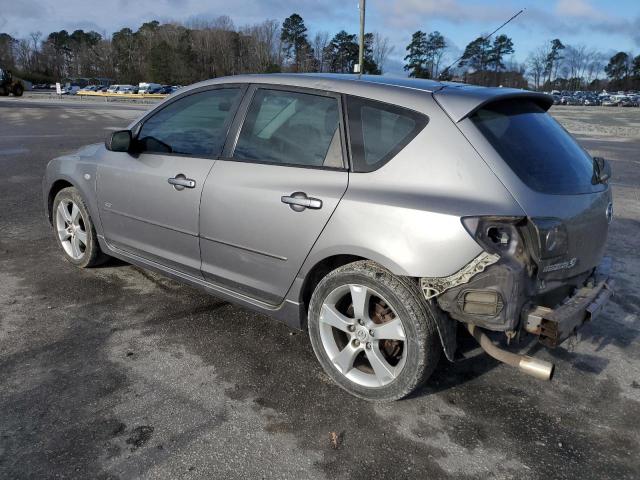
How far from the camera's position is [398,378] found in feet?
9.20

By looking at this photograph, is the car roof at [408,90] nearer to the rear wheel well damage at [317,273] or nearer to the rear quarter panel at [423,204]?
the rear quarter panel at [423,204]

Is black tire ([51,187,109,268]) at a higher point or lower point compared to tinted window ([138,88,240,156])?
lower

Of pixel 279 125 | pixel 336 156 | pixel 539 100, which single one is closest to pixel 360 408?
pixel 336 156

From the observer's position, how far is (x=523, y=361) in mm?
2584

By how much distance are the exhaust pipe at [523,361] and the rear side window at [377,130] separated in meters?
1.00

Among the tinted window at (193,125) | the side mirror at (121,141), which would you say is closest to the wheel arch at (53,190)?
the side mirror at (121,141)

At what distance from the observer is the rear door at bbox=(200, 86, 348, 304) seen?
2982 mm

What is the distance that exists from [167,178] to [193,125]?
43cm

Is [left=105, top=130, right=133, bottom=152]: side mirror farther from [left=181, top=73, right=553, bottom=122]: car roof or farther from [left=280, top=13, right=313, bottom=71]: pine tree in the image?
[left=280, top=13, right=313, bottom=71]: pine tree

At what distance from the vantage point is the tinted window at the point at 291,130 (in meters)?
3.06

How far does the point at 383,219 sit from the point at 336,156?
1.75 feet

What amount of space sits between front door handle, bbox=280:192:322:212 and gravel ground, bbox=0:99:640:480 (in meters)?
1.01

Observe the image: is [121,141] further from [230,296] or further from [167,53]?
[167,53]

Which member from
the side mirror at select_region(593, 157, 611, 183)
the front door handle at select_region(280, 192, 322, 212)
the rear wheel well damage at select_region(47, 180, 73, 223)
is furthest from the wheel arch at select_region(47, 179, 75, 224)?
the side mirror at select_region(593, 157, 611, 183)
